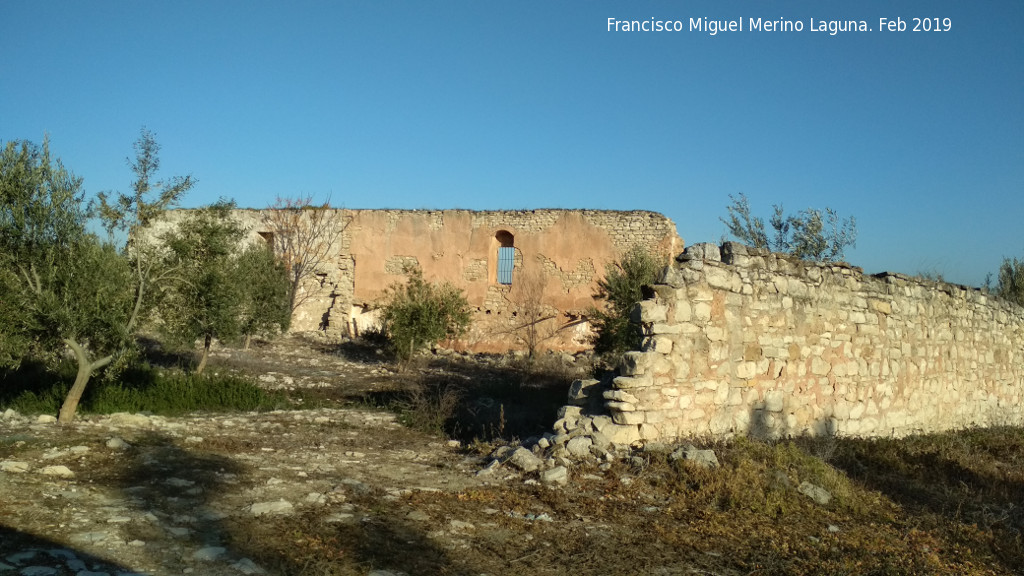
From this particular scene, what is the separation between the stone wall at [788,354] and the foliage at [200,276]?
5772 millimetres

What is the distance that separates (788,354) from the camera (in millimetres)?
8281

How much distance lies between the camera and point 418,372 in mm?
16234

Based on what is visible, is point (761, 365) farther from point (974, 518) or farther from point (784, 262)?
point (974, 518)

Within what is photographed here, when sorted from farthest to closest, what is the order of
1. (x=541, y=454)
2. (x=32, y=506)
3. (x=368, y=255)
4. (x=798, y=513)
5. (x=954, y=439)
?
(x=368, y=255) → (x=954, y=439) → (x=541, y=454) → (x=798, y=513) → (x=32, y=506)

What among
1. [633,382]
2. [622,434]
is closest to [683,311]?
[633,382]

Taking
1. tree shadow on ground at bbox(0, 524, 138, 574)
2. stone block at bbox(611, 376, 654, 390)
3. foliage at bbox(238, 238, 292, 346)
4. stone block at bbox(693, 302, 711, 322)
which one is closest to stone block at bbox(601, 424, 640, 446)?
stone block at bbox(611, 376, 654, 390)

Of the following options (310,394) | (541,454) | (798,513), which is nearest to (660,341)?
(541,454)

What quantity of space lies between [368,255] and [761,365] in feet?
56.7

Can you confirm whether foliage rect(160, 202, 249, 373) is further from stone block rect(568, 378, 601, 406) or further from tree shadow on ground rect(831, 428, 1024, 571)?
tree shadow on ground rect(831, 428, 1024, 571)

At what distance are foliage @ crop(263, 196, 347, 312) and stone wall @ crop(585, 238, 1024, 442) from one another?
17521 mm

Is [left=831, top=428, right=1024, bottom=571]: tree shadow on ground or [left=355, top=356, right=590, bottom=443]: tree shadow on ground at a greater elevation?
[left=355, top=356, right=590, bottom=443]: tree shadow on ground

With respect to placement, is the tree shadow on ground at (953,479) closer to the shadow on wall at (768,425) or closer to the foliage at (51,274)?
the shadow on wall at (768,425)

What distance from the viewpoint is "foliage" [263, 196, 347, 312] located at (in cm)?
2400

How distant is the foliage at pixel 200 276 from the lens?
10227 millimetres
